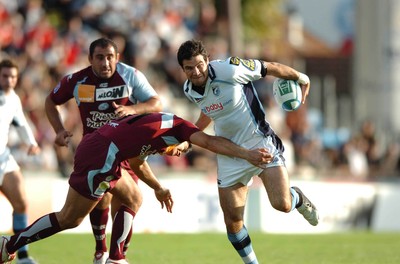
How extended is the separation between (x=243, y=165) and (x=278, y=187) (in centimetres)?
41

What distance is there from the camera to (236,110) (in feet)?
33.6

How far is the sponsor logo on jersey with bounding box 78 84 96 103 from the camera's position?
1085cm

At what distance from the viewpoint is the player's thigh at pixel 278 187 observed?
10219mm

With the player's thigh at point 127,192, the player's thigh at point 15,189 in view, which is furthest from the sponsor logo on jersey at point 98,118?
the player's thigh at point 15,189

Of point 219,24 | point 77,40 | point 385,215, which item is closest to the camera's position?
point 385,215

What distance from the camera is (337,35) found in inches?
1692

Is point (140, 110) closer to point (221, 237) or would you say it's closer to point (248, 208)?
point (221, 237)

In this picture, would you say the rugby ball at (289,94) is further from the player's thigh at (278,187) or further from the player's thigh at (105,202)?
the player's thigh at (105,202)

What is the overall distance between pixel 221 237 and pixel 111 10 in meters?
8.90

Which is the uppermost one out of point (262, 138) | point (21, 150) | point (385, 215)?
point (262, 138)

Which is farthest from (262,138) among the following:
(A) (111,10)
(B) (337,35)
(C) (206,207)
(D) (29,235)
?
(B) (337,35)

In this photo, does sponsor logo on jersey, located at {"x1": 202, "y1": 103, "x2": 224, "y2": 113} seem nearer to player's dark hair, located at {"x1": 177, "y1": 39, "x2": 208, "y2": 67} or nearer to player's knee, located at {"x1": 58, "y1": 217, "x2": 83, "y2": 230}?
player's dark hair, located at {"x1": 177, "y1": 39, "x2": 208, "y2": 67}

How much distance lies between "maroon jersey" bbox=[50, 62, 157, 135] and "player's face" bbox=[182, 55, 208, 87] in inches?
40.1

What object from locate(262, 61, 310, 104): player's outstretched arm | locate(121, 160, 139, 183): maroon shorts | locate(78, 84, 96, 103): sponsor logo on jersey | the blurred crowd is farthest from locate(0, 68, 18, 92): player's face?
the blurred crowd
